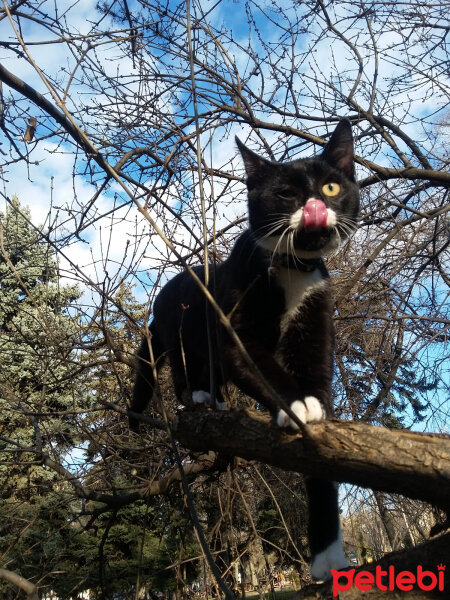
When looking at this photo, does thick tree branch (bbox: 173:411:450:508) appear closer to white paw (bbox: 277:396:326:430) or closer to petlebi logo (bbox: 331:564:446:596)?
white paw (bbox: 277:396:326:430)

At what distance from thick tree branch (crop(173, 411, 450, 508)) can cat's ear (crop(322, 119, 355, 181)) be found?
1481 millimetres

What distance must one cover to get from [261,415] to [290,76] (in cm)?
330

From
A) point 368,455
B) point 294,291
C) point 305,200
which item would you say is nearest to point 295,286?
point 294,291

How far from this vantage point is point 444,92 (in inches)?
160

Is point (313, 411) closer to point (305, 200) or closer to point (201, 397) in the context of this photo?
point (305, 200)

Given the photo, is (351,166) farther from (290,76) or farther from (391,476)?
(290,76)

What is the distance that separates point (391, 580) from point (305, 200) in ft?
5.28

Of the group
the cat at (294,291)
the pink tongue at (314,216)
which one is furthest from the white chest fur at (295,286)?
the pink tongue at (314,216)

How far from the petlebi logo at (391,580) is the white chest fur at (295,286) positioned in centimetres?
110

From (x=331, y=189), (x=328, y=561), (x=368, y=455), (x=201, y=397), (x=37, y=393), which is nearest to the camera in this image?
(x=368, y=455)

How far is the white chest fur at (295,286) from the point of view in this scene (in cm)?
239

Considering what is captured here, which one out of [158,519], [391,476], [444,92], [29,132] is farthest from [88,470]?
[444,92]

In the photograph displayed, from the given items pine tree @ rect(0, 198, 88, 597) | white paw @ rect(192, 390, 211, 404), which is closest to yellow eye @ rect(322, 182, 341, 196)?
pine tree @ rect(0, 198, 88, 597)

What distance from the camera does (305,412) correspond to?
1.88 meters
